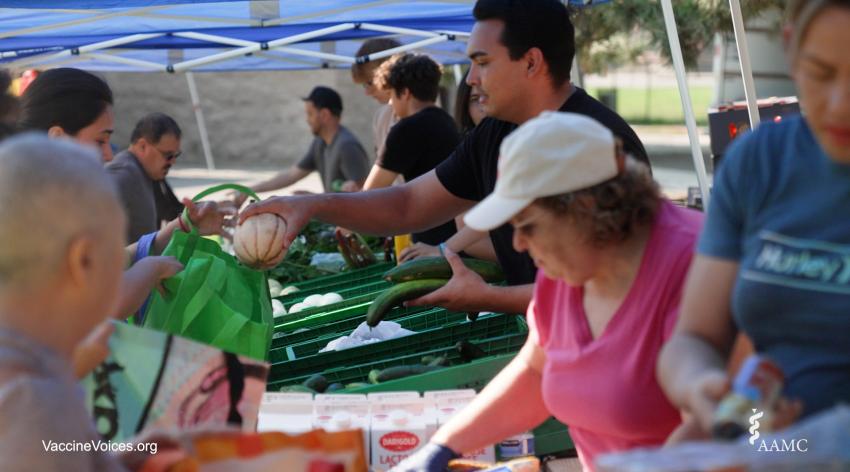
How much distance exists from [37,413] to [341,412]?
1.69m

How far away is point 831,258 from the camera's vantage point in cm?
157

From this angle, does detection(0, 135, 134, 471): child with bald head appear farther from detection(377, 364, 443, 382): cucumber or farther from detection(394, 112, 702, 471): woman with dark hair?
detection(377, 364, 443, 382): cucumber

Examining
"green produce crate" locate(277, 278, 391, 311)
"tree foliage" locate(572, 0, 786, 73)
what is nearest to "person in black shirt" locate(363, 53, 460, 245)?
"green produce crate" locate(277, 278, 391, 311)

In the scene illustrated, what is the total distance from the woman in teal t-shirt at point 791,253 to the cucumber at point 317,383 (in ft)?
6.95

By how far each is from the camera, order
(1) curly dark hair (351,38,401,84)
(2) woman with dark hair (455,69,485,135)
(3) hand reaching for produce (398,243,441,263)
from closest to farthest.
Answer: (3) hand reaching for produce (398,243,441,263) < (2) woman with dark hair (455,69,485,135) < (1) curly dark hair (351,38,401,84)

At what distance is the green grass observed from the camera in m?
28.6

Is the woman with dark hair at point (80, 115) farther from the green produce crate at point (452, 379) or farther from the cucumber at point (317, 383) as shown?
the green produce crate at point (452, 379)

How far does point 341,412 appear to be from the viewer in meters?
3.21

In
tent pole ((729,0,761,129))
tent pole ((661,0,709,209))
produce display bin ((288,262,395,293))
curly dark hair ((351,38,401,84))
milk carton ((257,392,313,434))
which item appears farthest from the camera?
curly dark hair ((351,38,401,84))

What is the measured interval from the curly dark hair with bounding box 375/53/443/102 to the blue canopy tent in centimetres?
39

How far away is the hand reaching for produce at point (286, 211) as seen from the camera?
3773 mm

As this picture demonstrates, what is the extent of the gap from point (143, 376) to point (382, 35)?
23.4 ft

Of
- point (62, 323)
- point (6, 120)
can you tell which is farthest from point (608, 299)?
point (6, 120)

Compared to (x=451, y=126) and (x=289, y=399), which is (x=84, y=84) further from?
(x=451, y=126)
